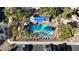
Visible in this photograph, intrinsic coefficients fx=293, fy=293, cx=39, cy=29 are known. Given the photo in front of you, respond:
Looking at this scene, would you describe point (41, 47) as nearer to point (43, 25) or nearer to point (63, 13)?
point (43, 25)

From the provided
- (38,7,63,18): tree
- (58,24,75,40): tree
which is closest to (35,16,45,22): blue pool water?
(38,7,63,18): tree

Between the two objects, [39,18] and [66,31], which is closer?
[66,31]

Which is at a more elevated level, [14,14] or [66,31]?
[14,14]

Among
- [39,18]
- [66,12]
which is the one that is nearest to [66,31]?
[66,12]

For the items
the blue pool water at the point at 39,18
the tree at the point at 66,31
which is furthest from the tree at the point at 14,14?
the tree at the point at 66,31

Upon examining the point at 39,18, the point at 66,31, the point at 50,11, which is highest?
the point at 50,11

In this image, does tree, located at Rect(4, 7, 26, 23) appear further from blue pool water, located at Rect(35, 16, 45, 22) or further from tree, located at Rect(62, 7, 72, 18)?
tree, located at Rect(62, 7, 72, 18)

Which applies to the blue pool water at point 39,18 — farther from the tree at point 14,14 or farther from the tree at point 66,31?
the tree at point 66,31

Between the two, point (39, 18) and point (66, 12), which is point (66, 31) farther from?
point (39, 18)
